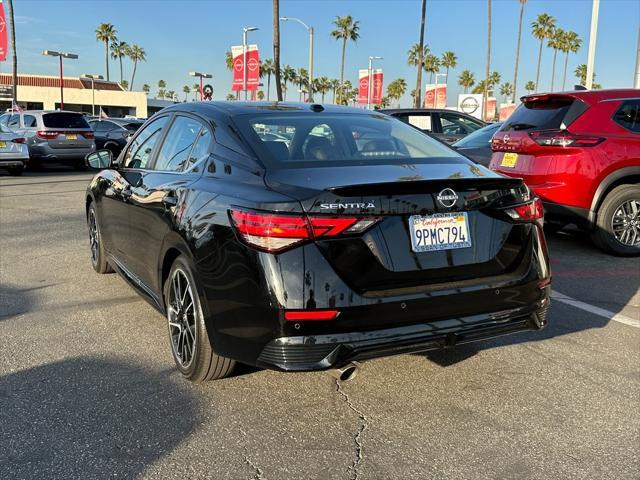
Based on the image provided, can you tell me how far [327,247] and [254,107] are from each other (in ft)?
5.27

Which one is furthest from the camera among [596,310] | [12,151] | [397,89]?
[397,89]

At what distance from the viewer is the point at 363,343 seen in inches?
111

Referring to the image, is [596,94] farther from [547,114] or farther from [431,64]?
[431,64]

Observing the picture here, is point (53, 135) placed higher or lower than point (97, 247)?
higher

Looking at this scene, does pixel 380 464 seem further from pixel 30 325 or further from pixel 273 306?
pixel 30 325

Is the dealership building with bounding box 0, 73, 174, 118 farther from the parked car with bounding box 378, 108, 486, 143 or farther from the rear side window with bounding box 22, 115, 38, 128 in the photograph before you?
the parked car with bounding box 378, 108, 486, 143

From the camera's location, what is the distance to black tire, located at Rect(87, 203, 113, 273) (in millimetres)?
5629

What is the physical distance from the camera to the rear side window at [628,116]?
6859mm

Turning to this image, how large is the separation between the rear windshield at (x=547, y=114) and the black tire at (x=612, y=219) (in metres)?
1.00

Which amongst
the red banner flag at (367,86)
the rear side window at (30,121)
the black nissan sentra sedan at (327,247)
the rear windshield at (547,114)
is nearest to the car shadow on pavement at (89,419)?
the black nissan sentra sedan at (327,247)

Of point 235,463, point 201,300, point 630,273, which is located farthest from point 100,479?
point 630,273

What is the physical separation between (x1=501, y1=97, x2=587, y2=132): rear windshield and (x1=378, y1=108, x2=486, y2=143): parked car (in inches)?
214

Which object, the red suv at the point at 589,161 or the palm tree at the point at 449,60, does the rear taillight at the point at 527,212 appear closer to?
the red suv at the point at 589,161

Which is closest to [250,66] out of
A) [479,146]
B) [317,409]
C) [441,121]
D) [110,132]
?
[110,132]
